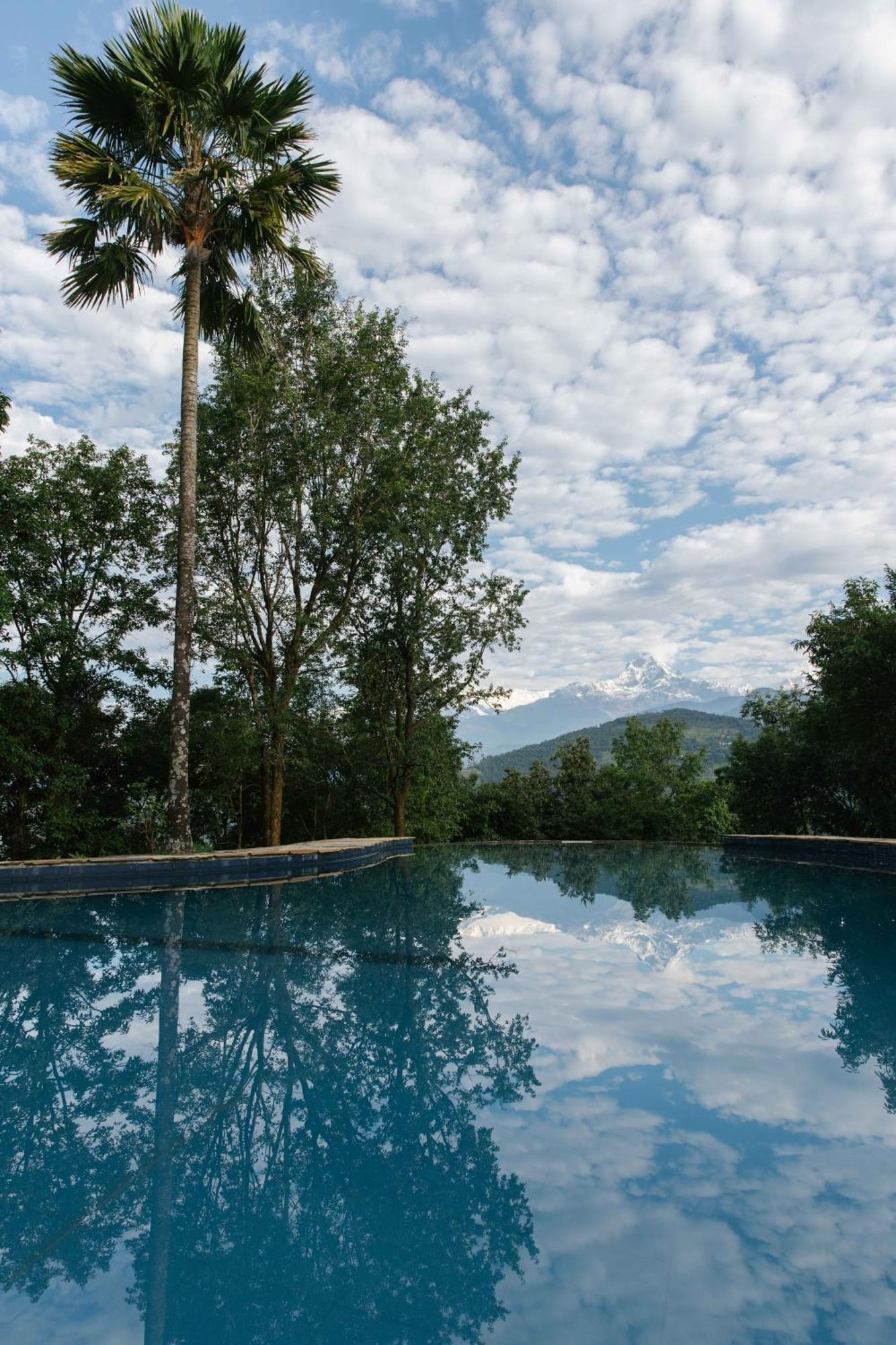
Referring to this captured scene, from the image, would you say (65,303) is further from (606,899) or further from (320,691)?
(606,899)

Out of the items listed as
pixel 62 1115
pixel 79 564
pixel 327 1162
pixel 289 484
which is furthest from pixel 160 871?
pixel 327 1162

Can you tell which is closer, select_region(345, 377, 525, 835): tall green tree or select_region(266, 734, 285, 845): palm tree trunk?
select_region(266, 734, 285, 845): palm tree trunk

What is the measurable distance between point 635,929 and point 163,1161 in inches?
232

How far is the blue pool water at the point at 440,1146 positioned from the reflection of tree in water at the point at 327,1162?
1cm

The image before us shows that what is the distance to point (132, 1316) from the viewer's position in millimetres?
1827

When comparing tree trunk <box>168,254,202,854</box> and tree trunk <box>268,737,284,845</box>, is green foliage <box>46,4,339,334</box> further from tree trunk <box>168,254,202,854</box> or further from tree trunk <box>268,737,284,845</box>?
tree trunk <box>268,737,284,845</box>

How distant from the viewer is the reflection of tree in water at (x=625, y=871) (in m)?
9.84

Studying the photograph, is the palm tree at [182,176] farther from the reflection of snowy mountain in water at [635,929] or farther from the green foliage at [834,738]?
the green foliage at [834,738]

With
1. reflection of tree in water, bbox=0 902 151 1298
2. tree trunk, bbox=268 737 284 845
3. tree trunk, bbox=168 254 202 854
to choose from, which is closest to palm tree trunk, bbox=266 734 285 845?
tree trunk, bbox=268 737 284 845

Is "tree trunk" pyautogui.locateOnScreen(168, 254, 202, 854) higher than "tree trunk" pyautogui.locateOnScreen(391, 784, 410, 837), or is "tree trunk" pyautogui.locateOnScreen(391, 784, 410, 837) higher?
"tree trunk" pyautogui.locateOnScreen(168, 254, 202, 854)

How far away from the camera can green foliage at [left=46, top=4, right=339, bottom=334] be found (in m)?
9.27

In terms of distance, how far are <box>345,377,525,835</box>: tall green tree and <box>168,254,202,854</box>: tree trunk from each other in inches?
196

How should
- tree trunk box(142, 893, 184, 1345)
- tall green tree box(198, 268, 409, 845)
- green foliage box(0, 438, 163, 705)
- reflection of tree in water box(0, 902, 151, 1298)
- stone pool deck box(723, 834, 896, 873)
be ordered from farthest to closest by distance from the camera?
tall green tree box(198, 268, 409, 845) < stone pool deck box(723, 834, 896, 873) < green foliage box(0, 438, 163, 705) < reflection of tree in water box(0, 902, 151, 1298) < tree trunk box(142, 893, 184, 1345)

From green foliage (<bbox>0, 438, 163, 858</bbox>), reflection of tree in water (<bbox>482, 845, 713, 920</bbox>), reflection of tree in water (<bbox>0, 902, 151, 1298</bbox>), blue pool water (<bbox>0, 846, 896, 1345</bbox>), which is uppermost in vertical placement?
green foliage (<bbox>0, 438, 163, 858</bbox>)
